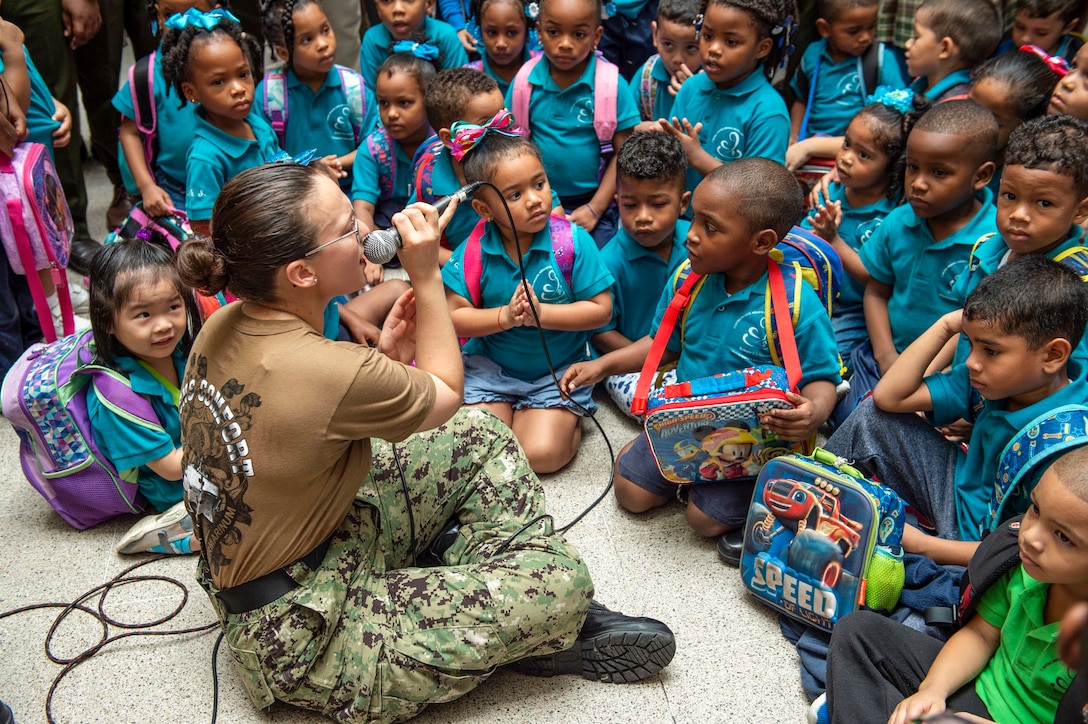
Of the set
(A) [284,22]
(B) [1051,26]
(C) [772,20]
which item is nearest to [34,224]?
(A) [284,22]

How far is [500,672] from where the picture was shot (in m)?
1.99

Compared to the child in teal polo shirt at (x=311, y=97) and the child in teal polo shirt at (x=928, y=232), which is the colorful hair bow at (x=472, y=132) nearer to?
the child in teal polo shirt at (x=311, y=97)

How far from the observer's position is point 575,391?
2750 millimetres

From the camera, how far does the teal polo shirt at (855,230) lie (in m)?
2.88

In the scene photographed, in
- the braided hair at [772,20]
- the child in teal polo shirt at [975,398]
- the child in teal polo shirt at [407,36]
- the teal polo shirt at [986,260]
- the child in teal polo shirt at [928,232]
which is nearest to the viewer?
the child in teal polo shirt at [975,398]

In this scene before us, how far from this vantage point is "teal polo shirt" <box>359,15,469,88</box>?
381cm

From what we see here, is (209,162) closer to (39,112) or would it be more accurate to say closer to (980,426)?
(39,112)

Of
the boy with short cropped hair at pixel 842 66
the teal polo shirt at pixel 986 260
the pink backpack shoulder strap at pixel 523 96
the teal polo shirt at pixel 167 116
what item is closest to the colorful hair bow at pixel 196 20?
the teal polo shirt at pixel 167 116

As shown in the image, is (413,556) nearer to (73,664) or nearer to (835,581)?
(73,664)

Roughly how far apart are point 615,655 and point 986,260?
4.67ft

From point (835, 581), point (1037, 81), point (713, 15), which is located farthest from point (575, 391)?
point (1037, 81)

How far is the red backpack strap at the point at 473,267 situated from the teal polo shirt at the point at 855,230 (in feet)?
3.60

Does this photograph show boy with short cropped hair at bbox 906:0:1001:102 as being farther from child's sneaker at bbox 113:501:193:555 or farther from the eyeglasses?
child's sneaker at bbox 113:501:193:555

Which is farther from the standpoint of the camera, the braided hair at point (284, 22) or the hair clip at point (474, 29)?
the hair clip at point (474, 29)
